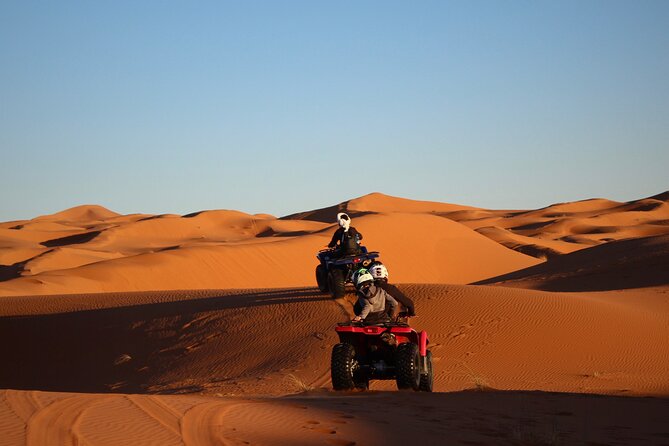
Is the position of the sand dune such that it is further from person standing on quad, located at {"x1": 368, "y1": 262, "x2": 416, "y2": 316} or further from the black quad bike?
person standing on quad, located at {"x1": 368, "y1": 262, "x2": 416, "y2": 316}

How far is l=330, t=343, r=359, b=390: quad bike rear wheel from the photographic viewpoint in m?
9.72

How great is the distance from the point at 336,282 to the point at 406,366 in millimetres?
7664

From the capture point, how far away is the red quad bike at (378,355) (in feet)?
31.7

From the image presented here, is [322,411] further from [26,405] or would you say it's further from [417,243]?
[417,243]

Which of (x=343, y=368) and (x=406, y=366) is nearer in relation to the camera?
(x=406, y=366)

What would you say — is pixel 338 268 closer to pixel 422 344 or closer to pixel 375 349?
pixel 422 344

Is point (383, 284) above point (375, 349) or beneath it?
above

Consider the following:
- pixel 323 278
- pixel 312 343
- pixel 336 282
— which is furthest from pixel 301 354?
pixel 323 278

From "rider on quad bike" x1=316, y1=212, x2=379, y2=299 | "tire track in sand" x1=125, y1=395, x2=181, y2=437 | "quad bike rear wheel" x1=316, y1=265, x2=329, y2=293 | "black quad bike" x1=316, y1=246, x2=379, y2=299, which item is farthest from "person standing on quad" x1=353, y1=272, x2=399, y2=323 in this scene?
"quad bike rear wheel" x1=316, y1=265, x2=329, y2=293

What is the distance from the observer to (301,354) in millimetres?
15906

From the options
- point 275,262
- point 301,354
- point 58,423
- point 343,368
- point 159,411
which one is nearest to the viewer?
point 58,423

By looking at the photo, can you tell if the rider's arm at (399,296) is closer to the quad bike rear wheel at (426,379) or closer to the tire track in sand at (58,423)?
the quad bike rear wheel at (426,379)

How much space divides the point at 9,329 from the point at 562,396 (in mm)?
16566

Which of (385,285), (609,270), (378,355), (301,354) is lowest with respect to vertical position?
(301,354)
